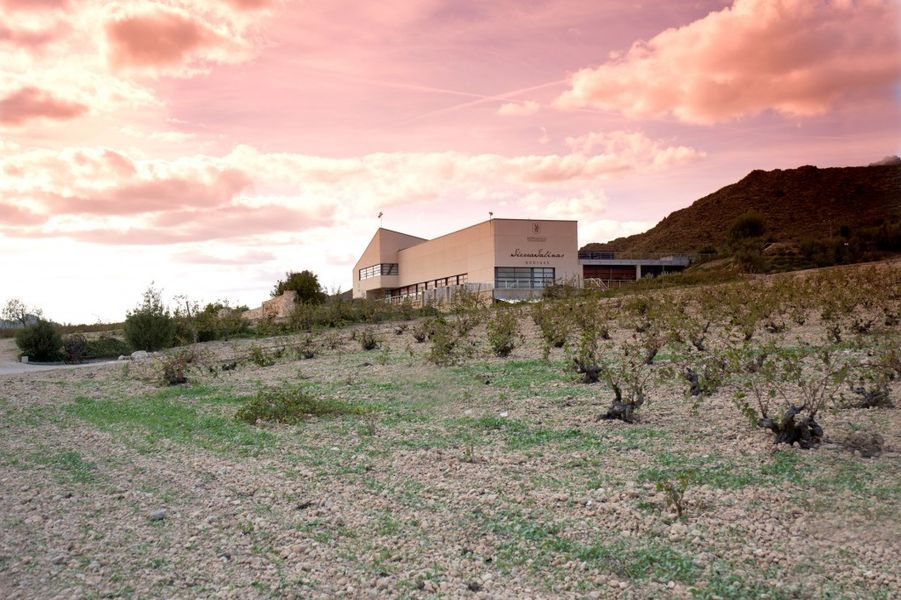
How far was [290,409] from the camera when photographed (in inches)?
347

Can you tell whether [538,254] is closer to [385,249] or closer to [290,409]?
[385,249]

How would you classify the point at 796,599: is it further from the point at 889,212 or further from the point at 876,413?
the point at 889,212

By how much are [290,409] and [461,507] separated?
3988 millimetres

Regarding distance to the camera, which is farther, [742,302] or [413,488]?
[742,302]

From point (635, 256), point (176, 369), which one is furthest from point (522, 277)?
point (176, 369)

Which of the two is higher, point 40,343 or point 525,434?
point 40,343

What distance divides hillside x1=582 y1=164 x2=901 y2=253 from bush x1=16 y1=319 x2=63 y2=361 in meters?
50.2

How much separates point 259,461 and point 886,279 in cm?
1402

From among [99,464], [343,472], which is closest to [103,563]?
[343,472]

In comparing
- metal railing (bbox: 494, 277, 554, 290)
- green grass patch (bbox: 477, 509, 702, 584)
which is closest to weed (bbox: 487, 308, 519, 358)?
green grass patch (bbox: 477, 509, 702, 584)

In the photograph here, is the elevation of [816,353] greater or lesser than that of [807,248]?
lesser

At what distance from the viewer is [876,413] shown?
6.89m

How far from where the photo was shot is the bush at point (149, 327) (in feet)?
71.8

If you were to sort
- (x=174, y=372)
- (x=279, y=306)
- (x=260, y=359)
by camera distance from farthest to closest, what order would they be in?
(x=279, y=306), (x=260, y=359), (x=174, y=372)
